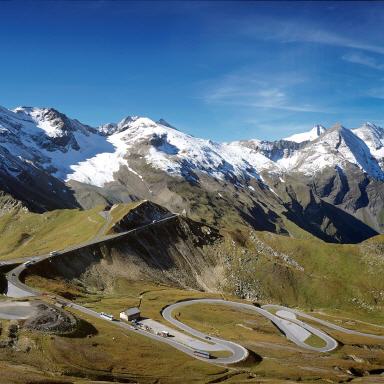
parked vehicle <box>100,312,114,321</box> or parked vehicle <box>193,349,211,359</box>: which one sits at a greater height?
parked vehicle <box>100,312,114,321</box>

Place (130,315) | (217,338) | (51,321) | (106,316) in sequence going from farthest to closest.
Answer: (130,315)
(217,338)
(106,316)
(51,321)

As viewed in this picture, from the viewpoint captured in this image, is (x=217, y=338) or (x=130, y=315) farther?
(x=130, y=315)

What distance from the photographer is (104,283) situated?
587 ft

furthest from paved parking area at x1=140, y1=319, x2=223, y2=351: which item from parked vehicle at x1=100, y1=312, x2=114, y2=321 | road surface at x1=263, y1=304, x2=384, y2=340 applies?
road surface at x1=263, y1=304, x2=384, y2=340

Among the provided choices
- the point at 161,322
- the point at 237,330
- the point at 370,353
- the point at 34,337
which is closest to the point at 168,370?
the point at 34,337

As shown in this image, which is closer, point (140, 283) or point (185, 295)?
point (185, 295)

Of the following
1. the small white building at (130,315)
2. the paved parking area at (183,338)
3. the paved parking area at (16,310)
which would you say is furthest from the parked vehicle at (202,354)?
the paved parking area at (16,310)

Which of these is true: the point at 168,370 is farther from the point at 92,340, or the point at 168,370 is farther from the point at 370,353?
the point at 370,353

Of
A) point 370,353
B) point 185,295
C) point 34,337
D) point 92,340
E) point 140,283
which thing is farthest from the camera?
point 140,283

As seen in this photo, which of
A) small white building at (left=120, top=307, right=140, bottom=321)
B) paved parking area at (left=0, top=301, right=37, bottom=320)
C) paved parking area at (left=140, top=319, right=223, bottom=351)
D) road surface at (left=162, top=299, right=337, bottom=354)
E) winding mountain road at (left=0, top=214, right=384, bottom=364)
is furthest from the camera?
road surface at (left=162, top=299, right=337, bottom=354)

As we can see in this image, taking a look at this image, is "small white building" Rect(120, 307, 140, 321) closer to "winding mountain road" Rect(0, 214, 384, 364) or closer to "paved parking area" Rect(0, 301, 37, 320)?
"winding mountain road" Rect(0, 214, 384, 364)

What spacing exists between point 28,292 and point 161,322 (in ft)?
120

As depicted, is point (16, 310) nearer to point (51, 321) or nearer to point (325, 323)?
point (51, 321)

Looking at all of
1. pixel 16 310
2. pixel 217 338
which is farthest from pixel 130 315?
pixel 16 310
